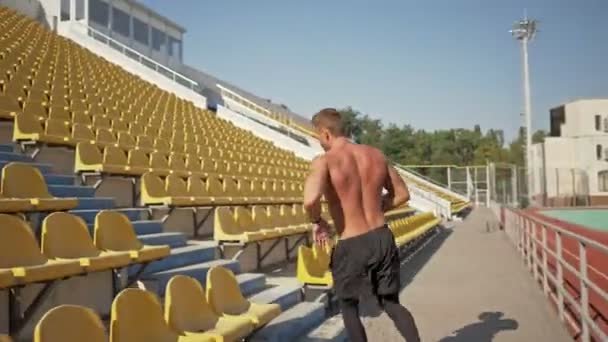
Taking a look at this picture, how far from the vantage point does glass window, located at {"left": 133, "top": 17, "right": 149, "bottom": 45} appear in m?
26.3

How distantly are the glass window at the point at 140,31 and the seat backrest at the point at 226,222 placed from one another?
22269mm

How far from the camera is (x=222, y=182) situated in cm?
813

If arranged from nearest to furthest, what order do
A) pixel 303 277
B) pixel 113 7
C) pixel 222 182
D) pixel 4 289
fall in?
pixel 4 289
pixel 303 277
pixel 222 182
pixel 113 7

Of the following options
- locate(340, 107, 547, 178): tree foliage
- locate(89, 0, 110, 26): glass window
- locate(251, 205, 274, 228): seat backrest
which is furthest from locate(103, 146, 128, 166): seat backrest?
locate(340, 107, 547, 178): tree foliage

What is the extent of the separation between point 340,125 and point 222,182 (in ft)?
16.6

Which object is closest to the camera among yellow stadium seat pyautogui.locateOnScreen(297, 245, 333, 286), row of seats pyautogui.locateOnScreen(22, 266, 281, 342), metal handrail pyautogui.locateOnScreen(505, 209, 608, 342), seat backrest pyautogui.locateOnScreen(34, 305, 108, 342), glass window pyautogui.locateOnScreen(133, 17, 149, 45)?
seat backrest pyautogui.locateOnScreen(34, 305, 108, 342)

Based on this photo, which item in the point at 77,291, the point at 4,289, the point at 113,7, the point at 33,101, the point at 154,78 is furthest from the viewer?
the point at 113,7

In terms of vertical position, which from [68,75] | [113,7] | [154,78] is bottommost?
[68,75]

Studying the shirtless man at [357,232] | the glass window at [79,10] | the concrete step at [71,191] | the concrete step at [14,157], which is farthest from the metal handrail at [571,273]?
the glass window at [79,10]

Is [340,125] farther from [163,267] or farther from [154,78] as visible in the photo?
[154,78]

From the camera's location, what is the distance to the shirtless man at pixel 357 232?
10.2 ft

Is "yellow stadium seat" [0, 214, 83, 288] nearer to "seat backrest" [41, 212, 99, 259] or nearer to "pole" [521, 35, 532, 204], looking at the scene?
"seat backrest" [41, 212, 99, 259]

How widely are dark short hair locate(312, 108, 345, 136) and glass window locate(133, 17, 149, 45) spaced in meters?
24.7

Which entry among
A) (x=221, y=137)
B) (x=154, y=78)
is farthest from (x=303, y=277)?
(x=154, y=78)
